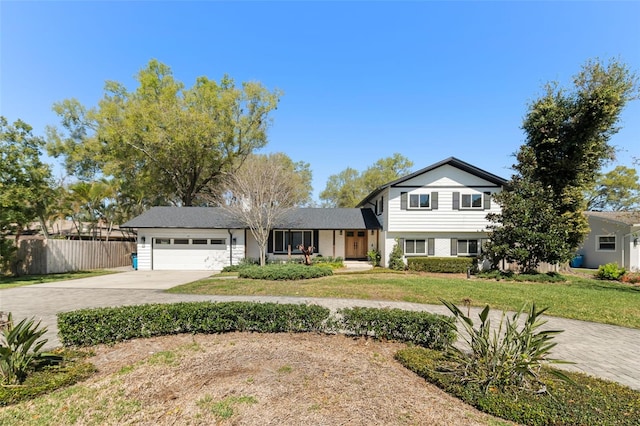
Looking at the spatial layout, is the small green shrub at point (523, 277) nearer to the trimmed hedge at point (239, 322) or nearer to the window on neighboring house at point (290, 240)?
the window on neighboring house at point (290, 240)

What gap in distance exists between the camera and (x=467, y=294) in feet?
34.2

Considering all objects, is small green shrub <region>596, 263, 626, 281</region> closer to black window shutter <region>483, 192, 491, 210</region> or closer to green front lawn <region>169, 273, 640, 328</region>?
green front lawn <region>169, 273, 640, 328</region>

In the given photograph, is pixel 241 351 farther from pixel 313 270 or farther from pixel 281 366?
pixel 313 270

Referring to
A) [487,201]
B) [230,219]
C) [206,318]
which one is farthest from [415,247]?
[206,318]

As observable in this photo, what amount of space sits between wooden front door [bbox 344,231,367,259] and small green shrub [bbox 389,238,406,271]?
13.6 ft

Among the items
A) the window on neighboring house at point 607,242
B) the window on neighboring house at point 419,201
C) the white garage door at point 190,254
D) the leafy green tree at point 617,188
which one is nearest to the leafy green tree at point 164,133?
the white garage door at point 190,254

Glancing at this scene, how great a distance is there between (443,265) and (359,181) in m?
29.2

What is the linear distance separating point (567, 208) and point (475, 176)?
5422mm

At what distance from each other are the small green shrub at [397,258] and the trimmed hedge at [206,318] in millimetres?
12585

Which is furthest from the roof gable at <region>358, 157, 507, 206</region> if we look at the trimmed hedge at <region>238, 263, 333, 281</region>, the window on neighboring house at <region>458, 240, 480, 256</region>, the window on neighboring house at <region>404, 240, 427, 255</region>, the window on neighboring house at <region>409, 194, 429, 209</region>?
the trimmed hedge at <region>238, 263, 333, 281</region>

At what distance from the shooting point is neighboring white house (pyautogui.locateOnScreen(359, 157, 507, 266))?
18.6 metres

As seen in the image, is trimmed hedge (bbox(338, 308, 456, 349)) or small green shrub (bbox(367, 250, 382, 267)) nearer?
trimmed hedge (bbox(338, 308, 456, 349))

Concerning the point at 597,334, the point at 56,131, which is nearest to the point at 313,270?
the point at 597,334

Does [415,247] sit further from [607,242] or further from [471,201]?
[607,242]
